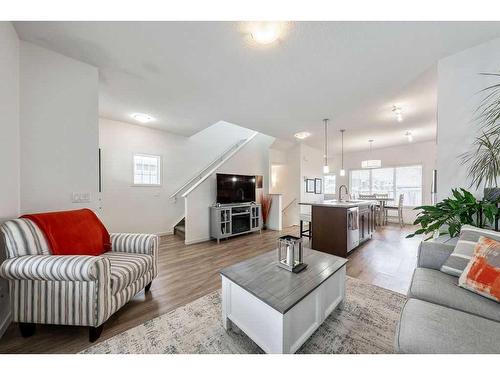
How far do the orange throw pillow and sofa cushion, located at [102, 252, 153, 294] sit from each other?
2.55m

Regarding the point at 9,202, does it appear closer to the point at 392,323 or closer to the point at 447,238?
the point at 392,323

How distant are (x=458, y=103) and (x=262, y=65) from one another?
2212 millimetres

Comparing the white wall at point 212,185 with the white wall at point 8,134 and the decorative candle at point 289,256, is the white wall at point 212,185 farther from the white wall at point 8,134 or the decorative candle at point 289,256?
the decorative candle at point 289,256

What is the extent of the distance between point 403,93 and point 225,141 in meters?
4.41

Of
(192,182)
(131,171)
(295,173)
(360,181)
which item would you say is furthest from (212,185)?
(360,181)

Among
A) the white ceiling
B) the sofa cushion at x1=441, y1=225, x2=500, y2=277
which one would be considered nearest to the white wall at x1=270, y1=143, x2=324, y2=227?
the white ceiling

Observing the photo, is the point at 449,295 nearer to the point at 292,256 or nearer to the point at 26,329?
the point at 292,256

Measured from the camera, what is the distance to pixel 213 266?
9.14 ft

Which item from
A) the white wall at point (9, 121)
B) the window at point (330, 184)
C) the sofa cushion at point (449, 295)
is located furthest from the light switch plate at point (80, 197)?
the window at point (330, 184)

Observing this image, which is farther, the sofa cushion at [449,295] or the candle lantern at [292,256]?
the candle lantern at [292,256]

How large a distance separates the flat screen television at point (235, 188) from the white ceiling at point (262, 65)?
142 centimetres

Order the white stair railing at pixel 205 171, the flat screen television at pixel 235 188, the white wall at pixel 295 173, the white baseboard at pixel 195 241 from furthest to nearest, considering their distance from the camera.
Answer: the white wall at pixel 295 173 < the white stair railing at pixel 205 171 < the flat screen television at pixel 235 188 < the white baseboard at pixel 195 241

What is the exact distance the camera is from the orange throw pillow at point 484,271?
113 centimetres
